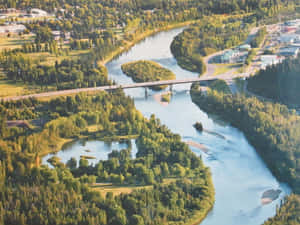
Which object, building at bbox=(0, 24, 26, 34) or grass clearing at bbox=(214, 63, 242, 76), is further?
building at bbox=(0, 24, 26, 34)

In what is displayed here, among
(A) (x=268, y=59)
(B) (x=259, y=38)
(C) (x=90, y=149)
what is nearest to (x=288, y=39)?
(B) (x=259, y=38)

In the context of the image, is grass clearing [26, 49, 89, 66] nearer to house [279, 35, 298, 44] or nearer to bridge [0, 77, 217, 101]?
bridge [0, 77, 217, 101]

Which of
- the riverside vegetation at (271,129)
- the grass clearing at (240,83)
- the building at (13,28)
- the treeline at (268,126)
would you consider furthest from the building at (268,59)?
the building at (13,28)

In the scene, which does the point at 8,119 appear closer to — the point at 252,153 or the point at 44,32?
the point at 252,153

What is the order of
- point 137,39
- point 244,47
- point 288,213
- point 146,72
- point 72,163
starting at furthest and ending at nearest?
1. point 137,39
2. point 244,47
3. point 146,72
4. point 72,163
5. point 288,213

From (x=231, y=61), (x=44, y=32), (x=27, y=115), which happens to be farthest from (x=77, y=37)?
(x=27, y=115)

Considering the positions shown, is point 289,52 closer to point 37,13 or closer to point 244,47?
point 244,47

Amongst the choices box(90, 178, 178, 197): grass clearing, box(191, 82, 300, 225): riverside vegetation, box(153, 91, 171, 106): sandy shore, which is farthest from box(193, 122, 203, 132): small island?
box(90, 178, 178, 197): grass clearing

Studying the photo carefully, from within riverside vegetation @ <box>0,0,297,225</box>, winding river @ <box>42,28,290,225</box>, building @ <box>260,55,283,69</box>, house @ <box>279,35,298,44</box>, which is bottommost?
winding river @ <box>42,28,290,225</box>
